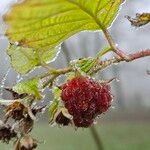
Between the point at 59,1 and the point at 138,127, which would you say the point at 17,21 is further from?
the point at 138,127

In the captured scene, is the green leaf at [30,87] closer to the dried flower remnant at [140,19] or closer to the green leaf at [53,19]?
the green leaf at [53,19]

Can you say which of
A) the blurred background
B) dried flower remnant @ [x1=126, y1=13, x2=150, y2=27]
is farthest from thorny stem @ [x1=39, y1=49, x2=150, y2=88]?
the blurred background

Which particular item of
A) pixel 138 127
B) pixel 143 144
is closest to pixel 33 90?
pixel 143 144

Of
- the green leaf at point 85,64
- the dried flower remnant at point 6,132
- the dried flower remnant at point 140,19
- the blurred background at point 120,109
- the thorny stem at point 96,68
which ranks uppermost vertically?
the thorny stem at point 96,68

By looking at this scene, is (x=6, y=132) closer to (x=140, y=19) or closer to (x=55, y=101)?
(x=55, y=101)

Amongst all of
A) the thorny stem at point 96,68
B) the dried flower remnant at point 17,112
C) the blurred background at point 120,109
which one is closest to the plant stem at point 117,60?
the thorny stem at point 96,68

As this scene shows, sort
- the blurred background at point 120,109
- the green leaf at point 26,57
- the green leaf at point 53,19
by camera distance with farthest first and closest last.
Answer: the blurred background at point 120,109
the green leaf at point 26,57
the green leaf at point 53,19
